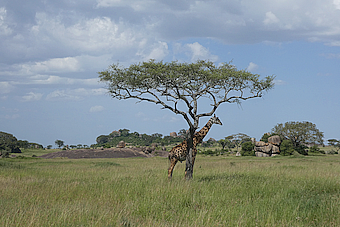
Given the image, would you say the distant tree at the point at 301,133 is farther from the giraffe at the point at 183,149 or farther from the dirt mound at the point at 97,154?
the giraffe at the point at 183,149

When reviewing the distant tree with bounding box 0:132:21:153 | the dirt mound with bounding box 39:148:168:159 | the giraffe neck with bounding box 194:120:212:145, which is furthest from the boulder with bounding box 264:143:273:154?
the distant tree with bounding box 0:132:21:153

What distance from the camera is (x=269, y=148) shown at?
60562 mm

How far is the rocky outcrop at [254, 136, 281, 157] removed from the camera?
199ft

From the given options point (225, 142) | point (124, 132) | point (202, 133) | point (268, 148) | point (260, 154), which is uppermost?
point (124, 132)

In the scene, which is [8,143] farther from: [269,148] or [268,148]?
[269,148]

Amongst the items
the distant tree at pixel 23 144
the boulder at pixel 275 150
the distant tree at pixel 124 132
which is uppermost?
the distant tree at pixel 124 132

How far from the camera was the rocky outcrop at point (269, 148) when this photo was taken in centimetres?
6059

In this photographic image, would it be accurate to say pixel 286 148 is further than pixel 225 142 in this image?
No

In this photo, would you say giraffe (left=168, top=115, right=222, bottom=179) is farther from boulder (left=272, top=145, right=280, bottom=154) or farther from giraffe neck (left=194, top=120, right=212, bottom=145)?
boulder (left=272, top=145, right=280, bottom=154)

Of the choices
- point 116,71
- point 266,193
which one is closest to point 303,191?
point 266,193

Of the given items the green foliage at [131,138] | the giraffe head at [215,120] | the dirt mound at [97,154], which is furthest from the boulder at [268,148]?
the green foliage at [131,138]

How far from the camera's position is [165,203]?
31.6 ft

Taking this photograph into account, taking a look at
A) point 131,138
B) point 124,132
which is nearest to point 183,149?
point 131,138

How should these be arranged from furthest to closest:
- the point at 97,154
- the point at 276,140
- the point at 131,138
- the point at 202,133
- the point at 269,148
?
the point at 131,138 → the point at 97,154 → the point at 276,140 → the point at 269,148 → the point at 202,133
